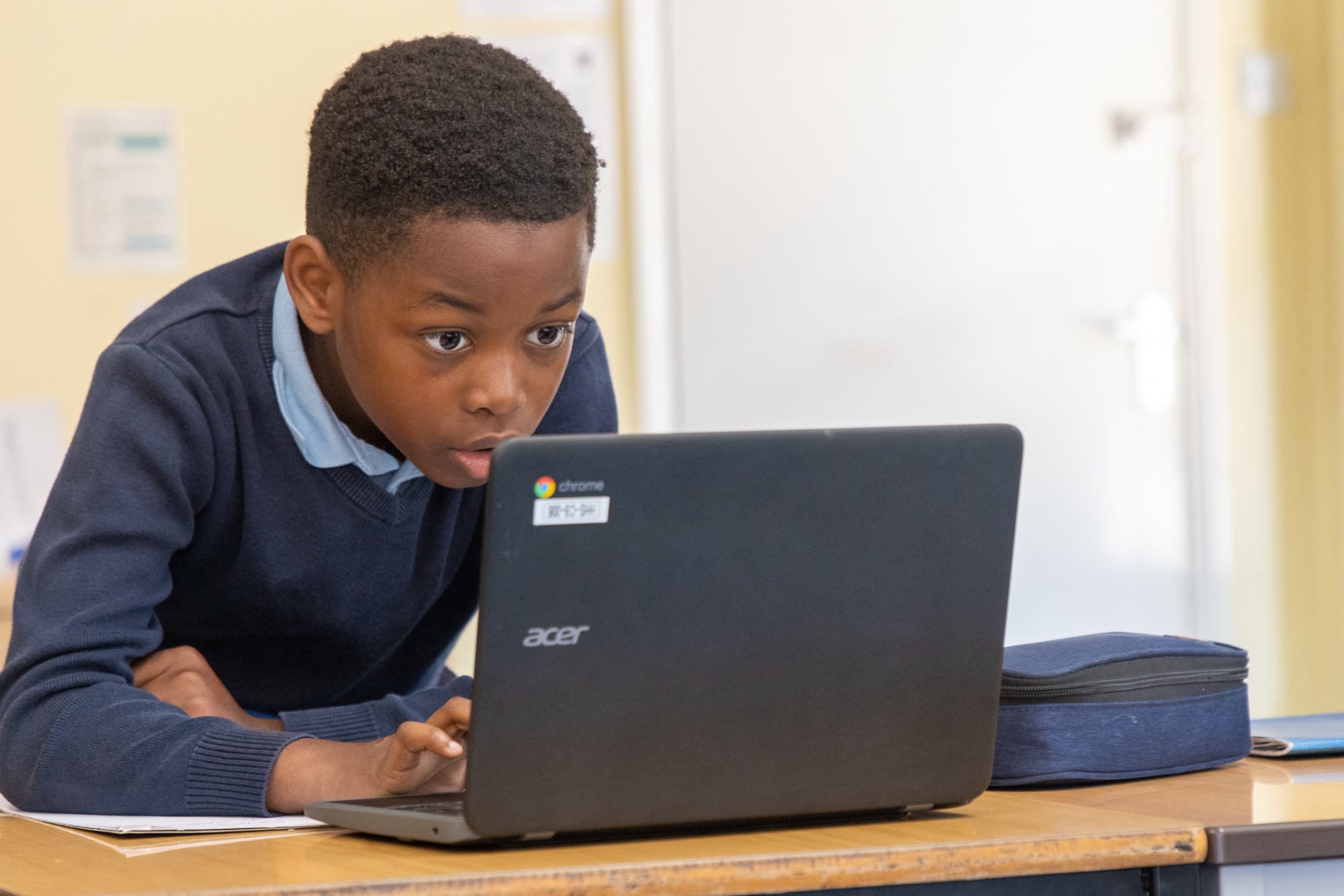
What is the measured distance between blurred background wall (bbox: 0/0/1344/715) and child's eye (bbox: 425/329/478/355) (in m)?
1.50

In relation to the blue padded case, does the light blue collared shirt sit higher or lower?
higher

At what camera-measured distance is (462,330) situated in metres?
1.02

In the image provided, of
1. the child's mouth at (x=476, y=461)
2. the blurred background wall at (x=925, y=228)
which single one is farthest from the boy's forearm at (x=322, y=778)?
the blurred background wall at (x=925, y=228)

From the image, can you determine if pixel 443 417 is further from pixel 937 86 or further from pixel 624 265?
pixel 937 86

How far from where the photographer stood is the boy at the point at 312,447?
0.92m

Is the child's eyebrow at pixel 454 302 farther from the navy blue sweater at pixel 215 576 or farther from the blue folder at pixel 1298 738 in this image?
the blue folder at pixel 1298 738

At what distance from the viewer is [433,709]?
114 cm

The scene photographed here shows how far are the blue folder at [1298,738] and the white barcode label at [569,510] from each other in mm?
595

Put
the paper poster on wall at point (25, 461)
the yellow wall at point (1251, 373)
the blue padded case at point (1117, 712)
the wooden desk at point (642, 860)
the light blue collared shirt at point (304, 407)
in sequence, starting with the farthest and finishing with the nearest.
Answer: the yellow wall at point (1251, 373), the paper poster on wall at point (25, 461), the light blue collared shirt at point (304, 407), the blue padded case at point (1117, 712), the wooden desk at point (642, 860)

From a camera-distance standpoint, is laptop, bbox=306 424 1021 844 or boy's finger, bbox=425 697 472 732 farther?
boy's finger, bbox=425 697 472 732

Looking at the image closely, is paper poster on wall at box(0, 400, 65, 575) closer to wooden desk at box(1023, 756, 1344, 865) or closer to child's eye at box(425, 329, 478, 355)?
child's eye at box(425, 329, 478, 355)

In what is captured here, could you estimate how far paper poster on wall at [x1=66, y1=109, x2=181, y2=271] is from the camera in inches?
93.4

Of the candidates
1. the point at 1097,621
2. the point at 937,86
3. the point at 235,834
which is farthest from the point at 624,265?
the point at 235,834

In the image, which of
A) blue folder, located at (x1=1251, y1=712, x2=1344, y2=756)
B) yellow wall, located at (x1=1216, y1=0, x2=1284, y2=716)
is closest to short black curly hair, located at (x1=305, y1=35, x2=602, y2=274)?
blue folder, located at (x1=1251, y1=712, x2=1344, y2=756)
